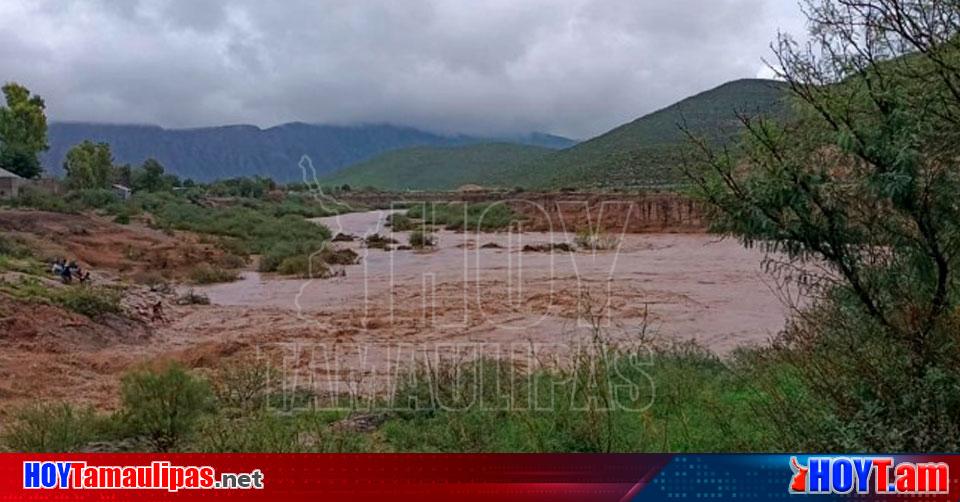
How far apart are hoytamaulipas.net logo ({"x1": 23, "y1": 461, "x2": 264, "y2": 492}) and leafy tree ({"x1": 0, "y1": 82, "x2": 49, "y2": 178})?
54355mm

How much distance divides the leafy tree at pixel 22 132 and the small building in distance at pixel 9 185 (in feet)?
21.7

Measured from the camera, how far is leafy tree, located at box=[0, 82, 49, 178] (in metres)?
50.7

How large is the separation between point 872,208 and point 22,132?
57.5m

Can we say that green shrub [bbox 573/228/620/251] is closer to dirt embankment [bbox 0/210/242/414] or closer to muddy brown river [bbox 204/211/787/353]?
muddy brown river [bbox 204/211/787/353]

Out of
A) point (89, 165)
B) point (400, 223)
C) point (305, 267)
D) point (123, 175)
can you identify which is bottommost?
point (305, 267)

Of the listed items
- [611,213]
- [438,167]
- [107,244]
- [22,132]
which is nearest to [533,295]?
[107,244]

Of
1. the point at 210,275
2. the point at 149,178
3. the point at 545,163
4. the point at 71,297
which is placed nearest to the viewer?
the point at 71,297

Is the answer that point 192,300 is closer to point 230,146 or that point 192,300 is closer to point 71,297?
point 71,297

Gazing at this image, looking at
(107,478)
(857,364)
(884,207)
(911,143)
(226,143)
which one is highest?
(226,143)

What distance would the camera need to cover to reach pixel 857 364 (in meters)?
4.78

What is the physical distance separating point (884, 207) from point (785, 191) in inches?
20.9

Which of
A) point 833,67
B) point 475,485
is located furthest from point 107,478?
point 833,67

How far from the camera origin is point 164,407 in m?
7.17

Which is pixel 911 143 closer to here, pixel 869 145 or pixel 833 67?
pixel 869 145
